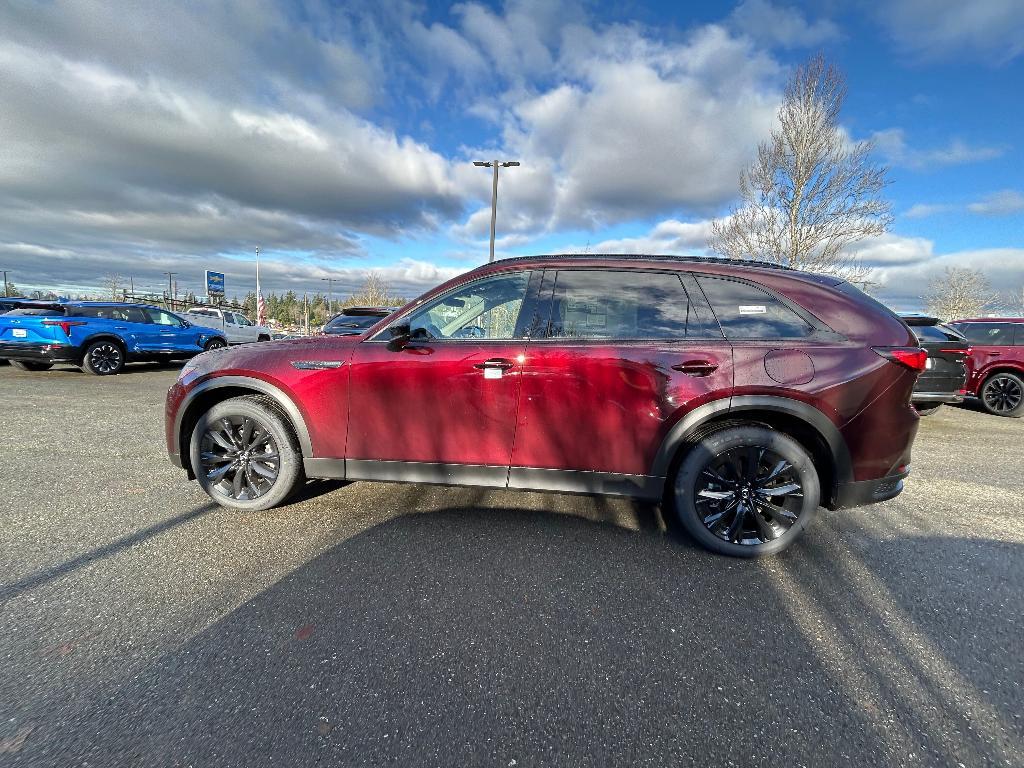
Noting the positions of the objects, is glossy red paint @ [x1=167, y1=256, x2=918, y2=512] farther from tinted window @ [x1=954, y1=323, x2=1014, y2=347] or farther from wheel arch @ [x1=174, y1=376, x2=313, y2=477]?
tinted window @ [x1=954, y1=323, x2=1014, y2=347]

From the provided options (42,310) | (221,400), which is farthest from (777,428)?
(42,310)

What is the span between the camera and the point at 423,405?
113 inches

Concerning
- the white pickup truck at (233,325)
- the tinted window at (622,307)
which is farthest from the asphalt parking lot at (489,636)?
the white pickup truck at (233,325)

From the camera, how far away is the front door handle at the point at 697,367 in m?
2.62

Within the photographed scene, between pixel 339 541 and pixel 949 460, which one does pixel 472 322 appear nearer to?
pixel 339 541

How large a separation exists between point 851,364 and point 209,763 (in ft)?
11.0

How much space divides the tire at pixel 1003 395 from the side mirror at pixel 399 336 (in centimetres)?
1010

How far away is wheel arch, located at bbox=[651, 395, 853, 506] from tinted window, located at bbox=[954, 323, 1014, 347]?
7916mm

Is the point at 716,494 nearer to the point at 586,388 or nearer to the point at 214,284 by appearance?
the point at 586,388

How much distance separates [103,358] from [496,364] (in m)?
11.6

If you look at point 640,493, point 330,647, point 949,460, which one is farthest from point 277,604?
point 949,460

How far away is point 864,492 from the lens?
2.65 m

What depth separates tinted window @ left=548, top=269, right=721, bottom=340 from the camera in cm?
277

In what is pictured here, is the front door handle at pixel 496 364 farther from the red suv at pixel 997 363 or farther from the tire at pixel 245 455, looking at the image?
the red suv at pixel 997 363
